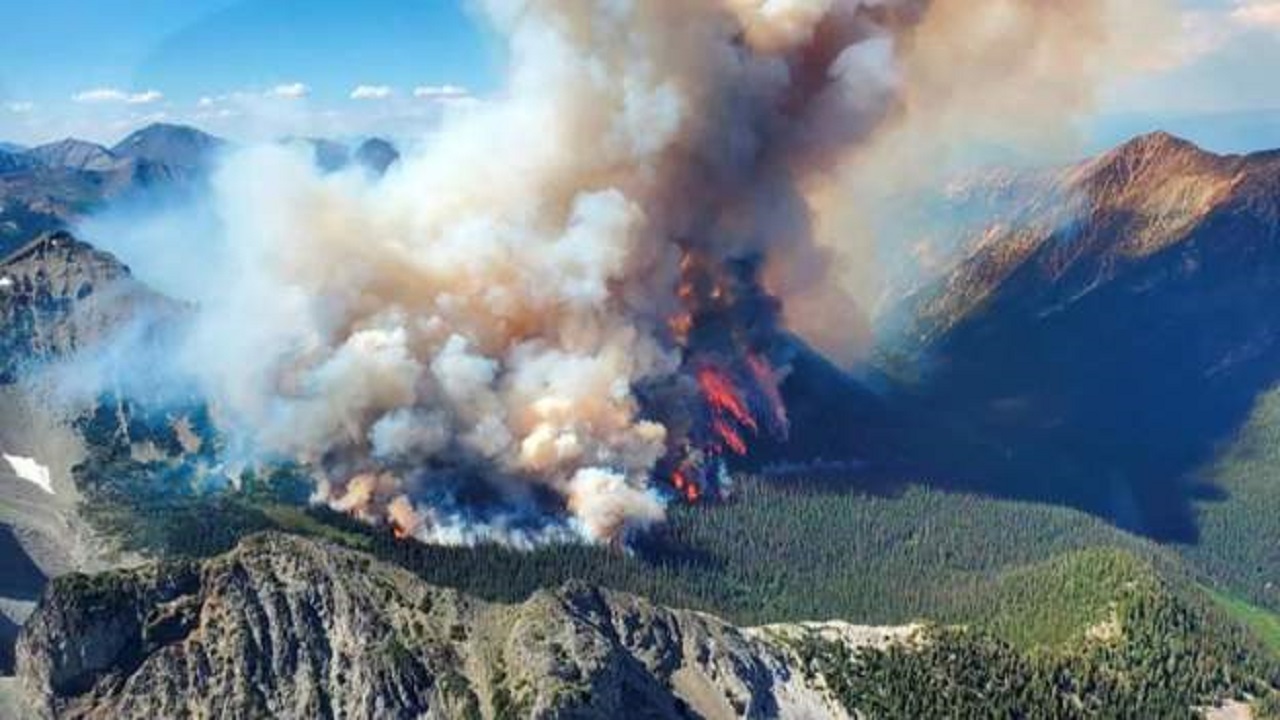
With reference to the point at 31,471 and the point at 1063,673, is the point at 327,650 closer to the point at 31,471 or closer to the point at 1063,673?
the point at 1063,673

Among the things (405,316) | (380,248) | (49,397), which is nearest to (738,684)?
(405,316)

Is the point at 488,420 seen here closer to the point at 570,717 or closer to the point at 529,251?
the point at 529,251

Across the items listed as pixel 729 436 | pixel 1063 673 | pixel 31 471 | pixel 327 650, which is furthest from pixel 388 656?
pixel 729 436

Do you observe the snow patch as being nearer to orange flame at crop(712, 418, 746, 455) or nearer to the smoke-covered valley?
the smoke-covered valley

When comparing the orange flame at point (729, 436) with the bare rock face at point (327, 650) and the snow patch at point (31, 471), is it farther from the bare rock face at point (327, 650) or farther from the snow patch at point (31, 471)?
the snow patch at point (31, 471)

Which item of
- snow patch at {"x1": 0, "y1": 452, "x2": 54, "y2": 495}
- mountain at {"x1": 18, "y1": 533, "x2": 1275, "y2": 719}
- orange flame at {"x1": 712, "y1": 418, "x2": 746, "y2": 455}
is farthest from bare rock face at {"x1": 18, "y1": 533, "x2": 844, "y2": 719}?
orange flame at {"x1": 712, "y1": 418, "x2": 746, "y2": 455}
